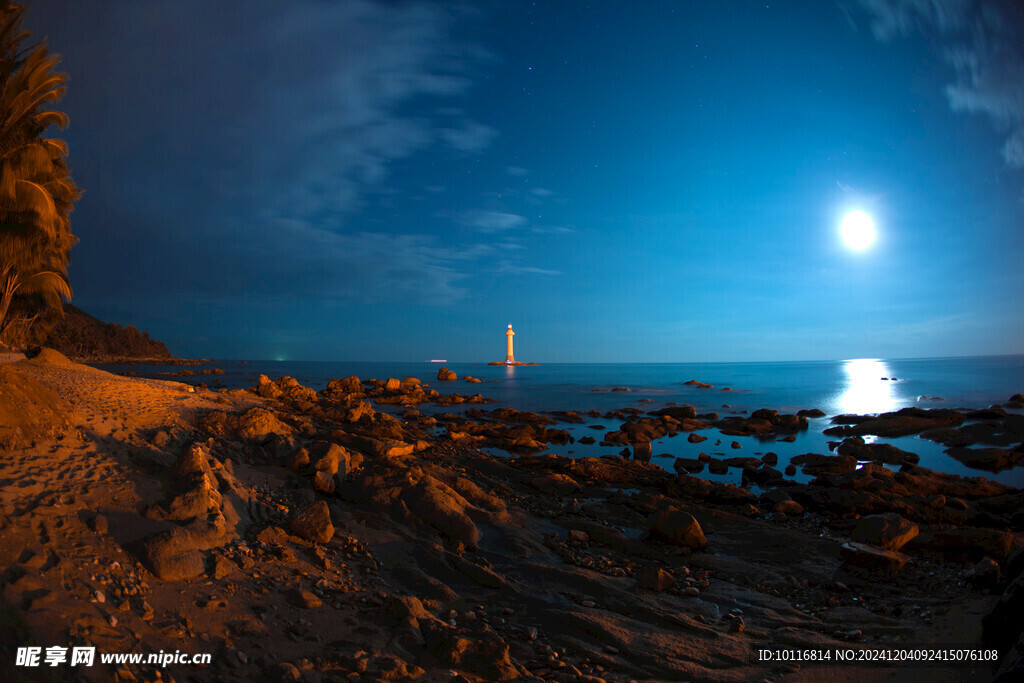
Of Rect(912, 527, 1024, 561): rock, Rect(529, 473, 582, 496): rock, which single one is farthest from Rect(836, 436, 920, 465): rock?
Rect(529, 473, 582, 496): rock

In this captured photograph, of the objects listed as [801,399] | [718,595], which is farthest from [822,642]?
[801,399]

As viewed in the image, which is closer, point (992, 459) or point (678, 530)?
point (678, 530)

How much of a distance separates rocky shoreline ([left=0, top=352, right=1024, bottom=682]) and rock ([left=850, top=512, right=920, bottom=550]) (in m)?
0.04

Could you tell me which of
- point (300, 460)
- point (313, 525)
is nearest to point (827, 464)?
point (300, 460)

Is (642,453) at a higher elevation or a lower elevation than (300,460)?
lower

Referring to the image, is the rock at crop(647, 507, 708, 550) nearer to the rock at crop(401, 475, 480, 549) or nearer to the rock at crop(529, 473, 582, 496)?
the rock at crop(529, 473, 582, 496)

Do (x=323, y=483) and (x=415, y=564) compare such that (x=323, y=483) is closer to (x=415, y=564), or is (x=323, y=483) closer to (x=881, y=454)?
(x=415, y=564)

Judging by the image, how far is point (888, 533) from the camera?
314 inches

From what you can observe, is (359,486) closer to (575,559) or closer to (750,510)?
(575,559)

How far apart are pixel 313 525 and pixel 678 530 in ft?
19.4

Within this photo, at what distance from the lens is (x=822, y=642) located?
210 inches

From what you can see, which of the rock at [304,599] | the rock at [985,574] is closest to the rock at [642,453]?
the rock at [985,574]

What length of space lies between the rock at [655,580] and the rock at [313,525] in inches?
169

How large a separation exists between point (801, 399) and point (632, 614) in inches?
1950
